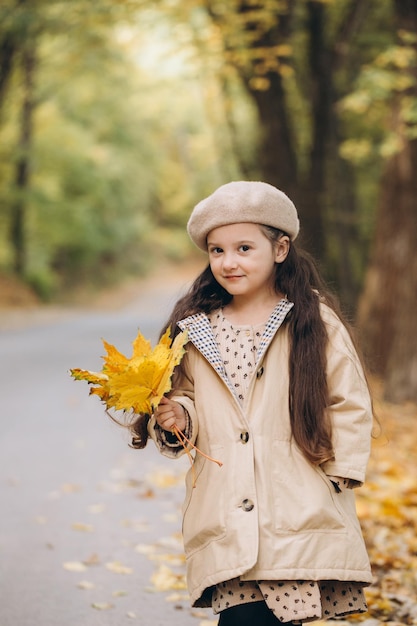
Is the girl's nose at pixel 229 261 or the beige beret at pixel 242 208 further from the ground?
the beige beret at pixel 242 208

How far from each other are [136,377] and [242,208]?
673 mm

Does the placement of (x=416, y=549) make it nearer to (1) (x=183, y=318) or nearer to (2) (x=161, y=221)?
(1) (x=183, y=318)

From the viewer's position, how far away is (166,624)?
3.86 m

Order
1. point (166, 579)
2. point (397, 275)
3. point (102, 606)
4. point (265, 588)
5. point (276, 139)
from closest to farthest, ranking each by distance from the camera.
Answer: point (265, 588)
point (102, 606)
point (166, 579)
point (397, 275)
point (276, 139)

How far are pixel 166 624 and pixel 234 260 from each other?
6.14ft

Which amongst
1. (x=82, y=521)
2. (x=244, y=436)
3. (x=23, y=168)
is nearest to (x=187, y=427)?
(x=244, y=436)

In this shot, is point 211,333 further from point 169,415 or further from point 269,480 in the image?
point 269,480

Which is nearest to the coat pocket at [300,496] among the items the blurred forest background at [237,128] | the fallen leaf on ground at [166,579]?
the blurred forest background at [237,128]

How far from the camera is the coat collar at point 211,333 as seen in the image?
111 inches

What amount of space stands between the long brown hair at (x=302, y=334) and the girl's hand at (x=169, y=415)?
14 centimetres

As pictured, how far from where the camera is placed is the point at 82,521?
5488 millimetres

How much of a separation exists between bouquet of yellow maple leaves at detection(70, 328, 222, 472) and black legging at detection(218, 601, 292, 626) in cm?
47

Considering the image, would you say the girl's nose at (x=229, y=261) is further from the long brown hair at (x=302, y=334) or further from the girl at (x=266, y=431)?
the long brown hair at (x=302, y=334)

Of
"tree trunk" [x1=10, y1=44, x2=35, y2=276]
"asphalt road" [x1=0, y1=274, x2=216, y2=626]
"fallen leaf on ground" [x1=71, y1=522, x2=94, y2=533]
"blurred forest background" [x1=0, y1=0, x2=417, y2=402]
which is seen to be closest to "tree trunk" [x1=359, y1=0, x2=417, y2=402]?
"blurred forest background" [x1=0, y1=0, x2=417, y2=402]
